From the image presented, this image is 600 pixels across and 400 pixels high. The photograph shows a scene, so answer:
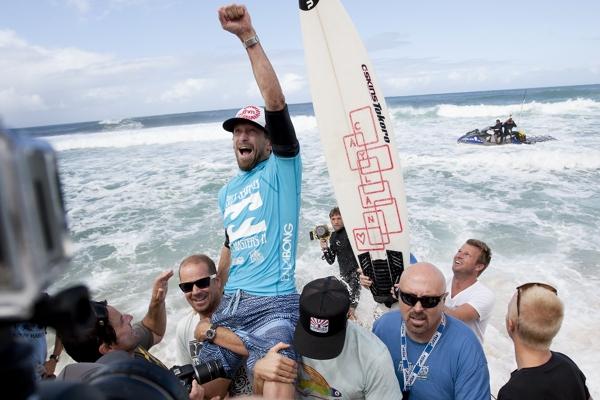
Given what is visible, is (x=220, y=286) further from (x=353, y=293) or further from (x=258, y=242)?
(x=353, y=293)

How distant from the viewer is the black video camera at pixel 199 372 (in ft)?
7.14

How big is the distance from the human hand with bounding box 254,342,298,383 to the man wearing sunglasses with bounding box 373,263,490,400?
27.2 inches

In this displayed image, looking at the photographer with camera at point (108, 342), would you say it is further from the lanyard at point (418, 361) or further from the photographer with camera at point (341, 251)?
the photographer with camera at point (341, 251)

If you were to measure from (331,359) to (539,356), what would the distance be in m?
→ 1.07

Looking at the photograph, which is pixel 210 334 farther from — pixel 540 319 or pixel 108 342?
pixel 540 319

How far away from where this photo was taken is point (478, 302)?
3.25 metres

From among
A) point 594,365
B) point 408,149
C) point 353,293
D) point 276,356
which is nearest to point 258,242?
point 276,356

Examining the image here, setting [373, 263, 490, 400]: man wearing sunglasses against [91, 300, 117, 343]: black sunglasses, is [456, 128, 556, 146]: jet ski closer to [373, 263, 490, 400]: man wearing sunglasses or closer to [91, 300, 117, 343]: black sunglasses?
[373, 263, 490, 400]: man wearing sunglasses

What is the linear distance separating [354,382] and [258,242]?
879mm

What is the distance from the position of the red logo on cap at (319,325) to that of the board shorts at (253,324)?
7.8 inches

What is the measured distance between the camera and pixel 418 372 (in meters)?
2.28

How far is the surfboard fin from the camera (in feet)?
12.8

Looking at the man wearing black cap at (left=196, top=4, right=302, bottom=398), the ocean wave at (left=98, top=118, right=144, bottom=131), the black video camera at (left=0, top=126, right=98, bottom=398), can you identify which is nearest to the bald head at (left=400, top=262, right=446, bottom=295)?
the man wearing black cap at (left=196, top=4, right=302, bottom=398)

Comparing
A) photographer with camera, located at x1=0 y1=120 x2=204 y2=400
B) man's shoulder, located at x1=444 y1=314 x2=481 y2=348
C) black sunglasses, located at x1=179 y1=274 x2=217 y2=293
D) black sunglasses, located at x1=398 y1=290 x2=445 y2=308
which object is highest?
photographer with camera, located at x1=0 y1=120 x2=204 y2=400
